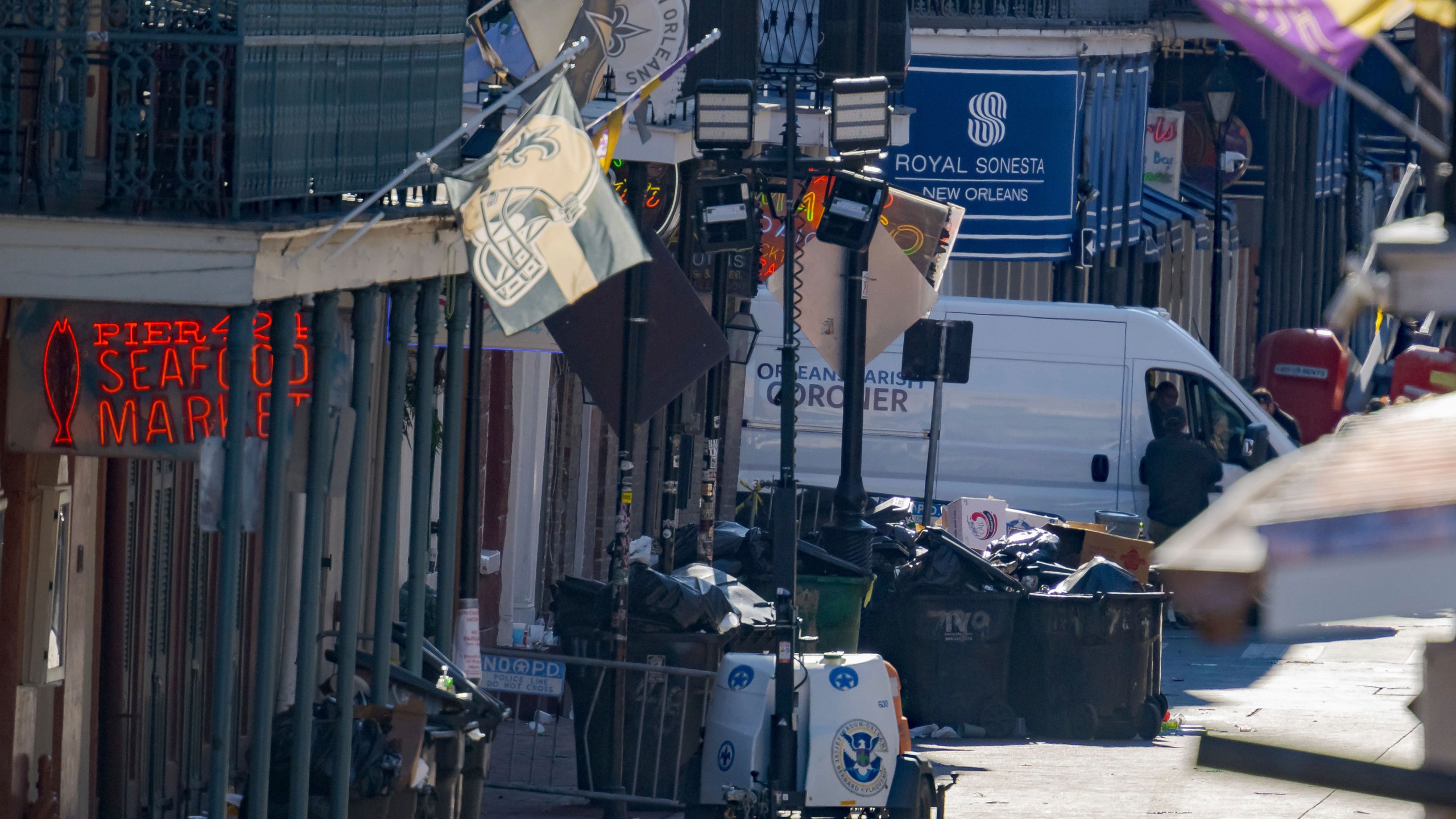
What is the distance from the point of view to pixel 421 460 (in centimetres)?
1023

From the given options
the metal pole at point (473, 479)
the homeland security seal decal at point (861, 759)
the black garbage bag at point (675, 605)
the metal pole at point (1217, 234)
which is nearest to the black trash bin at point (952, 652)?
the black garbage bag at point (675, 605)

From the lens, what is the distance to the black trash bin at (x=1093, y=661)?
50.5 feet

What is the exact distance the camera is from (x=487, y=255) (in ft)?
28.5

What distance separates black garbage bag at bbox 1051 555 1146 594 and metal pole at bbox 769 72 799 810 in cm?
400

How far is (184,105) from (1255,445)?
14125mm

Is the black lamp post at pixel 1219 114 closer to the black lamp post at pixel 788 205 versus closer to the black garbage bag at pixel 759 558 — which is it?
the black garbage bag at pixel 759 558

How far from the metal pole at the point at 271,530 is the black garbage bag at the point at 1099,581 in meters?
8.16

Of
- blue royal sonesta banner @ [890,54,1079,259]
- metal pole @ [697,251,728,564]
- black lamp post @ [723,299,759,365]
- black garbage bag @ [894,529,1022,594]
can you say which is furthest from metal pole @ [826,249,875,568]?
blue royal sonesta banner @ [890,54,1079,259]

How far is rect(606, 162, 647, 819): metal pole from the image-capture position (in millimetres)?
12305

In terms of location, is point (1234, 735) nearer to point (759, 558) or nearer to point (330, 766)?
point (759, 558)

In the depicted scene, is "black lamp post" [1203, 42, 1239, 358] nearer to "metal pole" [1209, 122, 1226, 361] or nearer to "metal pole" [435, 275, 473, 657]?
"metal pole" [1209, 122, 1226, 361]

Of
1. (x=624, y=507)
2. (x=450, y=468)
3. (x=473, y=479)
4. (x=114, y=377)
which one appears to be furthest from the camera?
(x=624, y=507)

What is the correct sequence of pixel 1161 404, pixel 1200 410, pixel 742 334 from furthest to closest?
pixel 1200 410
pixel 1161 404
pixel 742 334

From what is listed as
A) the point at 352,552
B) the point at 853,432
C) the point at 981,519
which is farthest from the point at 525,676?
the point at 981,519
